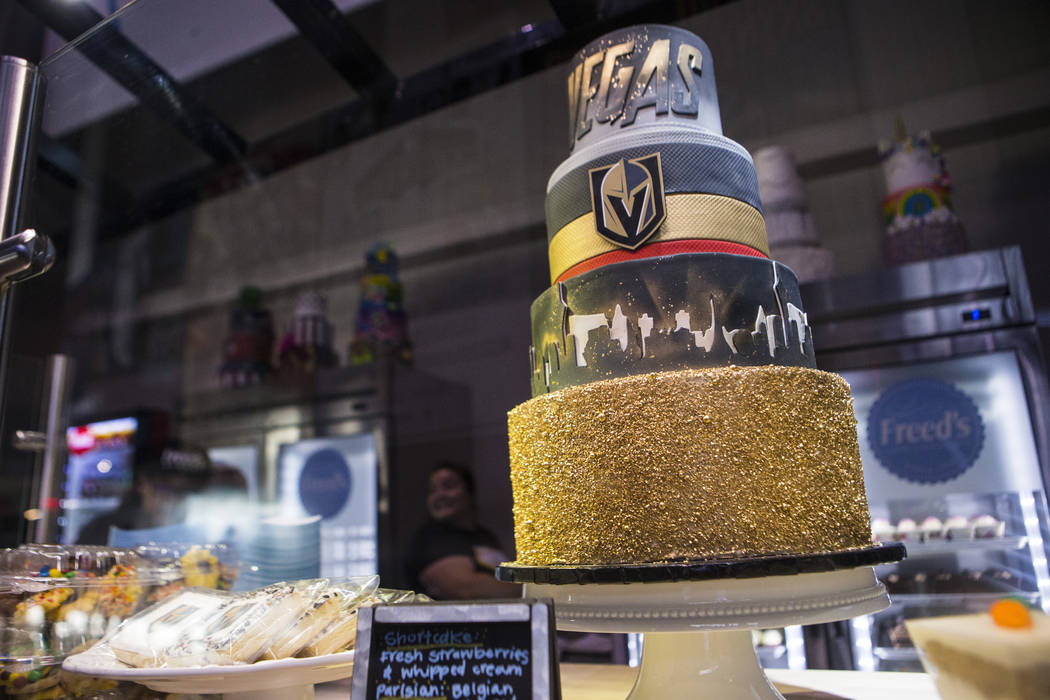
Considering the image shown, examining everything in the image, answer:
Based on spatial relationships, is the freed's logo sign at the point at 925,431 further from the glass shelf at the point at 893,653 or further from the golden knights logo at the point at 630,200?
the golden knights logo at the point at 630,200

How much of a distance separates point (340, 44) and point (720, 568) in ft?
7.47

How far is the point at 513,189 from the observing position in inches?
121

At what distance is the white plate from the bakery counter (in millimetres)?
359

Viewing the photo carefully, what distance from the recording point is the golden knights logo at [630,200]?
2.82ft

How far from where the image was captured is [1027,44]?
224cm

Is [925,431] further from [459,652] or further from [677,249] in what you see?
[459,652]

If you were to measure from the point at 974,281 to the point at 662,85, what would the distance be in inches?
56.8

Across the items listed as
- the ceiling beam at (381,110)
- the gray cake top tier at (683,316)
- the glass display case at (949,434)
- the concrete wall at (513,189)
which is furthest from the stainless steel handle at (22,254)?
the glass display case at (949,434)

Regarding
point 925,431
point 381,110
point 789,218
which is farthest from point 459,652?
point 381,110

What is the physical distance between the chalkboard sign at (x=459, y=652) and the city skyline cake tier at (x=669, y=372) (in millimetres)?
167

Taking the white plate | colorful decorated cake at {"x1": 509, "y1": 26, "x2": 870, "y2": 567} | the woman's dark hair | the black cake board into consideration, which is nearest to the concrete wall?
the woman's dark hair

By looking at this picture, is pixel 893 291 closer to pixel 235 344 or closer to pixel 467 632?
pixel 467 632

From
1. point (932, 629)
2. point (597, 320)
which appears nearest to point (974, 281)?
point (597, 320)

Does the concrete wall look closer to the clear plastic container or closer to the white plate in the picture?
the white plate
